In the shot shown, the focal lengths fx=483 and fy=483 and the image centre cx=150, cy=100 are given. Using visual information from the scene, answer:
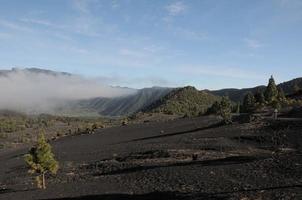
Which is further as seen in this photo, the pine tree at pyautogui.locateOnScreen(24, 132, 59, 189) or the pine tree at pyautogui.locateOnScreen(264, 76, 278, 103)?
the pine tree at pyautogui.locateOnScreen(264, 76, 278, 103)

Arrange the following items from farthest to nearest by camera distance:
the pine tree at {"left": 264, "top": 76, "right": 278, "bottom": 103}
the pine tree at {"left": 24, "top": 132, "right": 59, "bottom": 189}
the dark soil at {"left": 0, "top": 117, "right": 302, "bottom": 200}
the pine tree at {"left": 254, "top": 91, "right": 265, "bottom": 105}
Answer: the pine tree at {"left": 264, "top": 76, "right": 278, "bottom": 103} < the pine tree at {"left": 254, "top": 91, "right": 265, "bottom": 105} < the pine tree at {"left": 24, "top": 132, "right": 59, "bottom": 189} < the dark soil at {"left": 0, "top": 117, "right": 302, "bottom": 200}

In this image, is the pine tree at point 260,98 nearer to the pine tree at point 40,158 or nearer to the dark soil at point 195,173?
the dark soil at point 195,173

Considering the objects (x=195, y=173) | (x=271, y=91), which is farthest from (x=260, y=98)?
(x=195, y=173)

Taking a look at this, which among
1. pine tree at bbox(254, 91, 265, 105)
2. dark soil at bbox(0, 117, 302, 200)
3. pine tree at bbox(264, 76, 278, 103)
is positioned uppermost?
pine tree at bbox(264, 76, 278, 103)

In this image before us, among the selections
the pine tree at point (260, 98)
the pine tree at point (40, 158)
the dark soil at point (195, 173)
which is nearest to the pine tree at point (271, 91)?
the pine tree at point (260, 98)

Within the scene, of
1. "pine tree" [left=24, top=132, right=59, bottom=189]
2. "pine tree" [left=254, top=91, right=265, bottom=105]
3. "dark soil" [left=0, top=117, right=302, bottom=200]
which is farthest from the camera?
"pine tree" [left=254, top=91, right=265, bottom=105]

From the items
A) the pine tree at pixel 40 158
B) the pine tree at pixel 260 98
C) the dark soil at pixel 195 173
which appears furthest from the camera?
the pine tree at pixel 260 98

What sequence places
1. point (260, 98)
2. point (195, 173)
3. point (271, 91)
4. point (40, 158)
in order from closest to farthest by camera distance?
point (195, 173) → point (40, 158) → point (271, 91) → point (260, 98)

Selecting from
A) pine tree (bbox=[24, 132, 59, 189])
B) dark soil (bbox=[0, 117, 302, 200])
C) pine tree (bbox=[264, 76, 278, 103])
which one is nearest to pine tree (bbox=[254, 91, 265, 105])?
pine tree (bbox=[264, 76, 278, 103])

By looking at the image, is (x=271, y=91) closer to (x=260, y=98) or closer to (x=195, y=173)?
(x=260, y=98)

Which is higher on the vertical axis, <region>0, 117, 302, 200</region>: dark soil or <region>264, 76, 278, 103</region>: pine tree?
<region>264, 76, 278, 103</region>: pine tree

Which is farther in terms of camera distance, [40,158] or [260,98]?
[260,98]

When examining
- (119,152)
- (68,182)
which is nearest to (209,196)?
(68,182)

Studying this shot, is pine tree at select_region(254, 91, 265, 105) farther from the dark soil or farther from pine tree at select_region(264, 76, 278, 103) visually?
the dark soil
